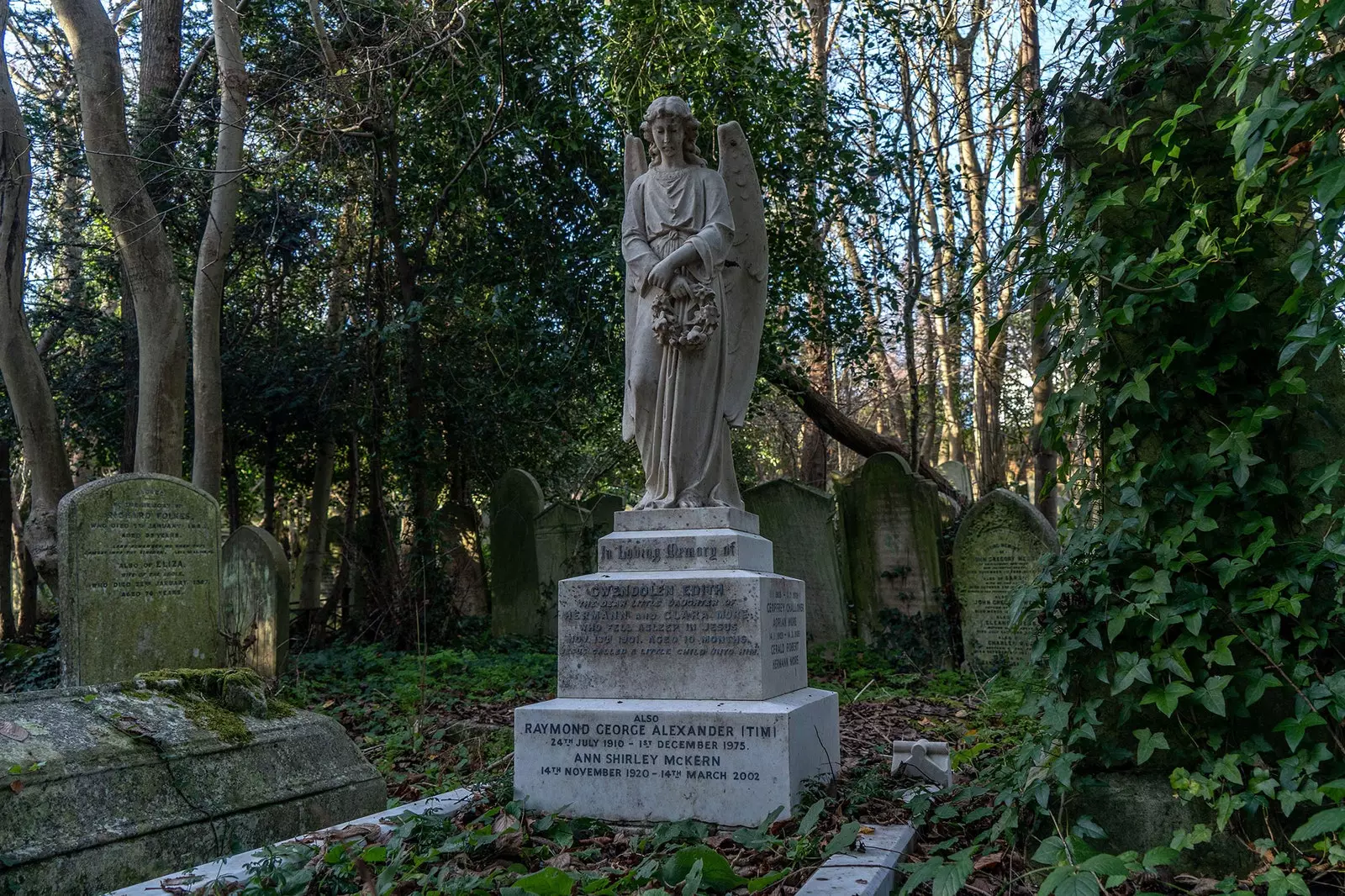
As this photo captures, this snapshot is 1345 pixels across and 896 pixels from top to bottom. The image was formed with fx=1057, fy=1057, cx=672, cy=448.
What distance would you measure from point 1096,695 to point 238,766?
3110 millimetres

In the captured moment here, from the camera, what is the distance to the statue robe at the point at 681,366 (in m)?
5.20

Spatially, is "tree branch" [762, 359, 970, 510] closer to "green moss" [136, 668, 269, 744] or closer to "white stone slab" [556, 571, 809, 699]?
"white stone slab" [556, 571, 809, 699]

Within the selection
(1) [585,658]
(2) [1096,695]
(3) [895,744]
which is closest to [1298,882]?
(2) [1096,695]

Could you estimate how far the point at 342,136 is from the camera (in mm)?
10758

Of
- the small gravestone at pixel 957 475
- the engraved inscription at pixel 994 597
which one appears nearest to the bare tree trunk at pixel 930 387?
the small gravestone at pixel 957 475

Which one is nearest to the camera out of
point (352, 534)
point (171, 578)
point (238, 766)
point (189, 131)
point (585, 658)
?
point (238, 766)

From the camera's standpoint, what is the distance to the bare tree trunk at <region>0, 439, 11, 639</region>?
12.3 m

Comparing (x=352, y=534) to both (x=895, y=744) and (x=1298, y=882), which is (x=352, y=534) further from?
(x=1298, y=882)

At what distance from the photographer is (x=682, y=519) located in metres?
5.02

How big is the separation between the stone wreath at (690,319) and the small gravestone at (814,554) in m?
4.97

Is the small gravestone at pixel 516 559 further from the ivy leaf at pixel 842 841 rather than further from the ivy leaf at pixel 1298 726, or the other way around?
the ivy leaf at pixel 1298 726

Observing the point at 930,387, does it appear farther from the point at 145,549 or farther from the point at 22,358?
the point at 22,358

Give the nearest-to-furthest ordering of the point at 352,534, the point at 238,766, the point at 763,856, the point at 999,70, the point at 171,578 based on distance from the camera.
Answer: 1. the point at 763,856
2. the point at 238,766
3. the point at 171,578
4. the point at 352,534
5. the point at 999,70

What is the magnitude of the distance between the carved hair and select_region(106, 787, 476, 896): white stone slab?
3313 mm
